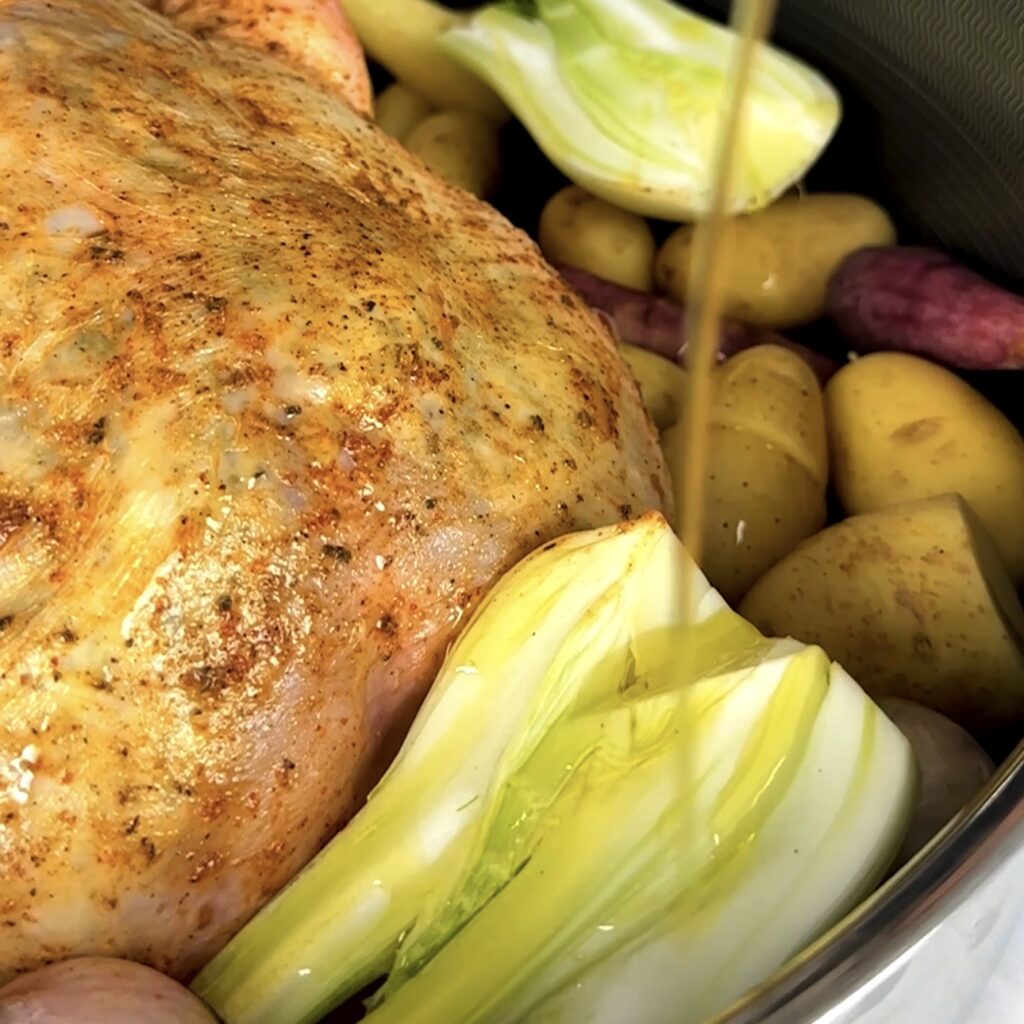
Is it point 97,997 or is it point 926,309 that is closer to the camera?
point 97,997

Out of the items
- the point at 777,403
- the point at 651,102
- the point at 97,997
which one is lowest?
the point at 97,997

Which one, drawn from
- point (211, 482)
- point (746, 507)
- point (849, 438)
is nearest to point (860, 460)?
point (849, 438)

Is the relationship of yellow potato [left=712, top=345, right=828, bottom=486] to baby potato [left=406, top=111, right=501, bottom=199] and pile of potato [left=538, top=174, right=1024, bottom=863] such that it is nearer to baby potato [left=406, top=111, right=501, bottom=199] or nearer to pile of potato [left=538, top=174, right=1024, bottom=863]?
pile of potato [left=538, top=174, right=1024, bottom=863]

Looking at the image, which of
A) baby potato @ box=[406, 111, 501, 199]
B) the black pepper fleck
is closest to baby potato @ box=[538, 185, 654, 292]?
baby potato @ box=[406, 111, 501, 199]

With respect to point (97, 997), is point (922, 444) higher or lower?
higher

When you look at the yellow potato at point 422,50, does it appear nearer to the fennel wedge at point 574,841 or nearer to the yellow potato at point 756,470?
the yellow potato at point 756,470

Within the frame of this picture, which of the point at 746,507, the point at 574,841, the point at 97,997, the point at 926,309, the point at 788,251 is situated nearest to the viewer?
the point at 97,997

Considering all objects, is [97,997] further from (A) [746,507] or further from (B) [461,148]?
(B) [461,148]

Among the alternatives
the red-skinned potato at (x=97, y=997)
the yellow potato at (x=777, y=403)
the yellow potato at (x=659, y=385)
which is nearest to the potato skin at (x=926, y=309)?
the yellow potato at (x=777, y=403)
